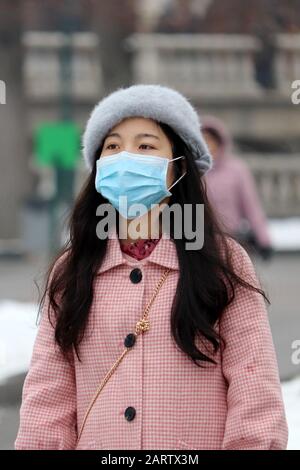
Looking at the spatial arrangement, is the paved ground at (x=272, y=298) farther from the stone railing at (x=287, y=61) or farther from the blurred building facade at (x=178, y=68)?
the stone railing at (x=287, y=61)

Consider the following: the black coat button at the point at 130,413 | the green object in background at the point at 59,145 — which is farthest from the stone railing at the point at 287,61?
the black coat button at the point at 130,413

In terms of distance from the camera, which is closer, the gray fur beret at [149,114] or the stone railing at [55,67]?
the gray fur beret at [149,114]

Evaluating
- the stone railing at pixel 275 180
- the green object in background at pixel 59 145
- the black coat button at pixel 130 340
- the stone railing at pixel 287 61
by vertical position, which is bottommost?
the black coat button at pixel 130 340

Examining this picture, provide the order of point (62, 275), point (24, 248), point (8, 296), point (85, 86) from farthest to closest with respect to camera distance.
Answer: point (85, 86), point (24, 248), point (8, 296), point (62, 275)

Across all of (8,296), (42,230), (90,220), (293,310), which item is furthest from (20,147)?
(90,220)

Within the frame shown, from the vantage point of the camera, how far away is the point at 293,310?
477 inches

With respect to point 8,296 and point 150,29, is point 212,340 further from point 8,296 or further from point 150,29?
point 150,29

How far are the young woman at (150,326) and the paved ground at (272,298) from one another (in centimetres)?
50

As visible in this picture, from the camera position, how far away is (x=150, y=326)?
3.25 meters

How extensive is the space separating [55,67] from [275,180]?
15.7 ft

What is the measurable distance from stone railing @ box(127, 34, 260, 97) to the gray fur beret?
20878mm

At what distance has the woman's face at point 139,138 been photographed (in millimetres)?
3473
